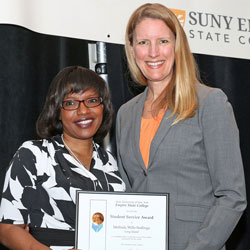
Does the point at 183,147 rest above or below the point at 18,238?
above

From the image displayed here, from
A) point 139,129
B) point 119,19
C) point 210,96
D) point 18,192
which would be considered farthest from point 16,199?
point 119,19

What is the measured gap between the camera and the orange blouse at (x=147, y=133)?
1927mm

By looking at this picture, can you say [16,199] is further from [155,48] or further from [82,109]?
[155,48]

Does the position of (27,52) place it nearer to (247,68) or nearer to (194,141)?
(194,141)

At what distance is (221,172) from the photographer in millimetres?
1748

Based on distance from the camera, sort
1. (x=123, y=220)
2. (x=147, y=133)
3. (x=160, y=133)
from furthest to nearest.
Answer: (x=147, y=133)
(x=160, y=133)
(x=123, y=220)

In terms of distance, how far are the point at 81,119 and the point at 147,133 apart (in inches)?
11.5

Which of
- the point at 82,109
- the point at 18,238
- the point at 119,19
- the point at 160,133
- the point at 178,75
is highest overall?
the point at 119,19

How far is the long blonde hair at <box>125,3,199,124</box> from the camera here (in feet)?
6.02

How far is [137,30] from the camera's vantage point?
1.98 meters

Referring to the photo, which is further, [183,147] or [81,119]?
[81,119]

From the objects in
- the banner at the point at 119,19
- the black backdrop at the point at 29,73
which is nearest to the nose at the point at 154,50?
the banner at the point at 119,19

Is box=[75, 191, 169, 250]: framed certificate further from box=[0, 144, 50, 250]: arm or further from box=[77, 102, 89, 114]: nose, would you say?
box=[77, 102, 89, 114]: nose

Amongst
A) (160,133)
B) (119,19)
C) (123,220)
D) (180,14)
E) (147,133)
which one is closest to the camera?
(123,220)
